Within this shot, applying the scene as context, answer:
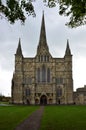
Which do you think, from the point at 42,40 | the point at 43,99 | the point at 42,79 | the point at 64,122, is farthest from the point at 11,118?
the point at 42,40

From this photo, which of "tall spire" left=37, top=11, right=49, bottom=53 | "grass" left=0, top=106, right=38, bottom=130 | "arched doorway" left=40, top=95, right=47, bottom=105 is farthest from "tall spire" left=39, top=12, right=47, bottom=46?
"grass" left=0, top=106, right=38, bottom=130

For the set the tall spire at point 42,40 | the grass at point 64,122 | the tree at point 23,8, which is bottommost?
the grass at point 64,122

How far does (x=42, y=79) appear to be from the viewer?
98.9 meters

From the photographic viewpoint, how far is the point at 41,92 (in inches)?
3851

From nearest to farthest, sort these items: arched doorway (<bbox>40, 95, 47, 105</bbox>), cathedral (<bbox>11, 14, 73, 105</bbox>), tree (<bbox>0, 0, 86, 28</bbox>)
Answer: tree (<bbox>0, 0, 86, 28</bbox>), cathedral (<bbox>11, 14, 73, 105</bbox>), arched doorway (<bbox>40, 95, 47, 105</bbox>)

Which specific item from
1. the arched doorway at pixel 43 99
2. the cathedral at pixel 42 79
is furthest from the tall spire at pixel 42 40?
the arched doorway at pixel 43 99

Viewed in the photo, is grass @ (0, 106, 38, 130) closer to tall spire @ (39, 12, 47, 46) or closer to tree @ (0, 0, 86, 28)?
tree @ (0, 0, 86, 28)

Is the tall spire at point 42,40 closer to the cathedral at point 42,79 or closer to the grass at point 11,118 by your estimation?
the cathedral at point 42,79

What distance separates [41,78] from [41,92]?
471cm

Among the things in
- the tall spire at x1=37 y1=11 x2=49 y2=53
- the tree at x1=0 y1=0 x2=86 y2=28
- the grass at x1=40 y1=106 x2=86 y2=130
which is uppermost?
the tall spire at x1=37 y1=11 x2=49 y2=53

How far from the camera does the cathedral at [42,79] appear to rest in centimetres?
9672

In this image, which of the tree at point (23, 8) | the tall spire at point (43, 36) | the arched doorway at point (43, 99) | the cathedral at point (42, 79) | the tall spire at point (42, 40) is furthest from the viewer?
the tall spire at point (43, 36)

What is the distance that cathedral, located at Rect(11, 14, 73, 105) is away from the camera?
9672 centimetres

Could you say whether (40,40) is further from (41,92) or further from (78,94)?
(78,94)
